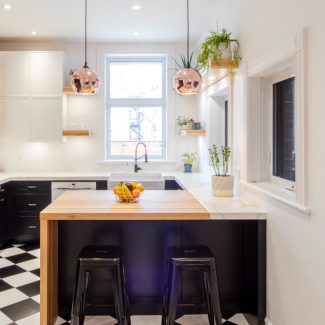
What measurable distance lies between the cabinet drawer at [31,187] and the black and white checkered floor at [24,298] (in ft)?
2.58

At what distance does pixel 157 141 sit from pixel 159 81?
2.99 feet

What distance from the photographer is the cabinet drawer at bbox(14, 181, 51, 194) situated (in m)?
4.54

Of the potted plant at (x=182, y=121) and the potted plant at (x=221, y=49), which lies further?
the potted plant at (x=182, y=121)

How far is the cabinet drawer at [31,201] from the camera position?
14.9 ft

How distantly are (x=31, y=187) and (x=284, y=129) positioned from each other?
3.26 meters

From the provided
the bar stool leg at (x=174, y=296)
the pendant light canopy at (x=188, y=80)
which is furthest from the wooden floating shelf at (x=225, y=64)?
the bar stool leg at (x=174, y=296)

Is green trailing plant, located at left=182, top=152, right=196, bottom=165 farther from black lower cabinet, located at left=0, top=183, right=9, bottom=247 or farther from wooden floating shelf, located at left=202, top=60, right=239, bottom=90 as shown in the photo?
black lower cabinet, located at left=0, top=183, right=9, bottom=247

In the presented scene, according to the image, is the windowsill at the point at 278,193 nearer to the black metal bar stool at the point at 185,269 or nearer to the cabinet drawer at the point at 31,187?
the black metal bar stool at the point at 185,269

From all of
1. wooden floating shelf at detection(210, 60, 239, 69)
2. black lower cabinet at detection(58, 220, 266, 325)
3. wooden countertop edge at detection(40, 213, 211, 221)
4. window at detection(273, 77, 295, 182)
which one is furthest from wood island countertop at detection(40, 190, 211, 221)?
wooden floating shelf at detection(210, 60, 239, 69)

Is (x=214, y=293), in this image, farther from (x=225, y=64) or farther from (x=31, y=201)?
(x=31, y=201)

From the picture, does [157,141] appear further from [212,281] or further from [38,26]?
[212,281]

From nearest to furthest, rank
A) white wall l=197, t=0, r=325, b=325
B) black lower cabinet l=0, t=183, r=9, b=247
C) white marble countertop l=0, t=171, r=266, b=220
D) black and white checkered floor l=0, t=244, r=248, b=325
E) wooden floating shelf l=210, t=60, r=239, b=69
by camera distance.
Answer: white wall l=197, t=0, r=325, b=325
white marble countertop l=0, t=171, r=266, b=220
black and white checkered floor l=0, t=244, r=248, b=325
wooden floating shelf l=210, t=60, r=239, b=69
black lower cabinet l=0, t=183, r=9, b=247

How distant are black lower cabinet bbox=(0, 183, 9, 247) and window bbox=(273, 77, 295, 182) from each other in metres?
3.24

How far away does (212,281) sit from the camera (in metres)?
2.28
